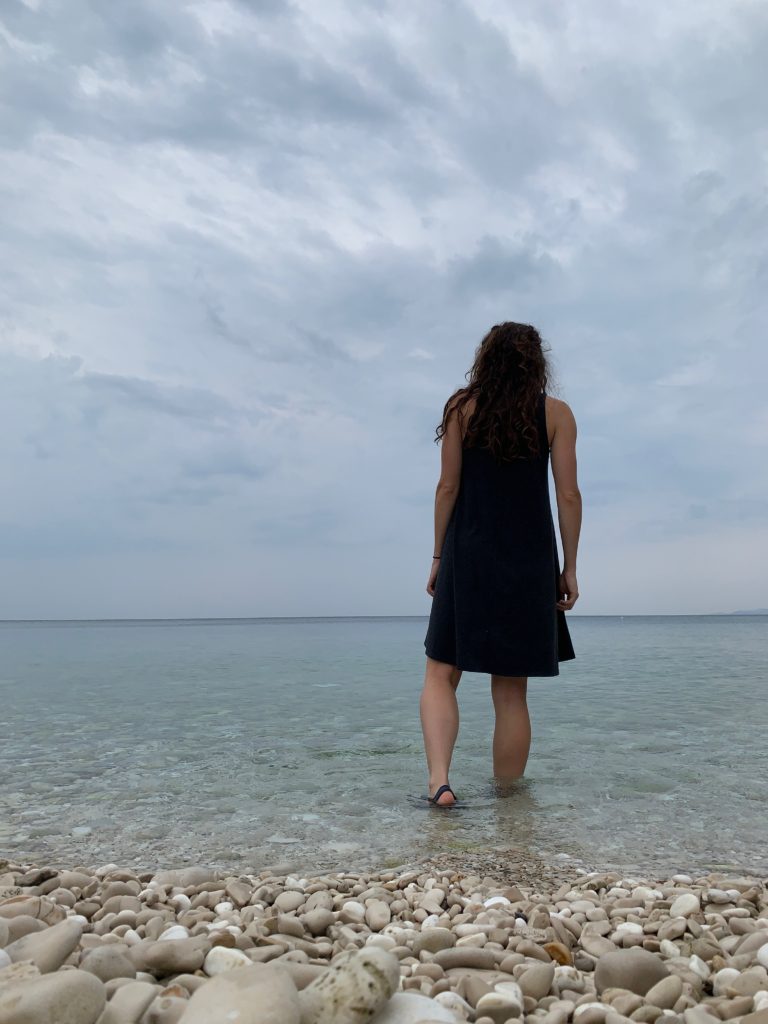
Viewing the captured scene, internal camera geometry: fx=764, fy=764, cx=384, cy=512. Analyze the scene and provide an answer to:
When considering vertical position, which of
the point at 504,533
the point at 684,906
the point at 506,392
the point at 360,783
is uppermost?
the point at 506,392

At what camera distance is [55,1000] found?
1233 mm

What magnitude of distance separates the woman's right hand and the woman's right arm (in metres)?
0.05

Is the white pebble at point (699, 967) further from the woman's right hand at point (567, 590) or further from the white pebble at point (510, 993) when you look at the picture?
the woman's right hand at point (567, 590)

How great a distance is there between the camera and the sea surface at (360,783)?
9.57 ft

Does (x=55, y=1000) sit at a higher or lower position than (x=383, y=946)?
higher

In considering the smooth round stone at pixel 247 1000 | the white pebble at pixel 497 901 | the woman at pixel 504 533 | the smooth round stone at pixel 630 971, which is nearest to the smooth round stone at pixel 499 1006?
the smooth round stone at pixel 630 971

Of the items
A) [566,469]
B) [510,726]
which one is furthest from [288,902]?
[566,469]

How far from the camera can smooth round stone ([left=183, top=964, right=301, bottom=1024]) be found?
118 cm

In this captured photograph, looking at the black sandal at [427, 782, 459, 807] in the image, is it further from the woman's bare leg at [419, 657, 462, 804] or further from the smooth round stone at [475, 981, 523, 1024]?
the smooth round stone at [475, 981, 523, 1024]

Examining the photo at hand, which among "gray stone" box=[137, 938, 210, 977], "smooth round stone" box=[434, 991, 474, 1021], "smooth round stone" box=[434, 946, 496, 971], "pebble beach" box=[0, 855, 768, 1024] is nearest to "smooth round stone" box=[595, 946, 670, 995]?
"pebble beach" box=[0, 855, 768, 1024]

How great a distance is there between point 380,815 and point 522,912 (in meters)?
1.35

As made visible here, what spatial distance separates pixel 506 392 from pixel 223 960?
111 inches

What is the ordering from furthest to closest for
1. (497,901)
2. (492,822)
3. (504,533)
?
(504,533) < (492,822) < (497,901)

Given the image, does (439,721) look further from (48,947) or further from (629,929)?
(48,947)
